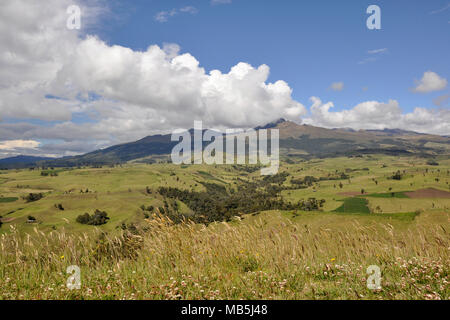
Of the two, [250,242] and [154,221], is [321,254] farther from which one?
[154,221]

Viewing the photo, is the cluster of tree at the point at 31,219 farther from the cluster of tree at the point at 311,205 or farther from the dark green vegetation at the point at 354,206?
the dark green vegetation at the point at 354,206

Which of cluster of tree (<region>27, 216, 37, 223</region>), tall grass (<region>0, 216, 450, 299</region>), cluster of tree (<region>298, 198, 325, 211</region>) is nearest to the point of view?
tall grass (<region>0, 216, 450, 299</region>)

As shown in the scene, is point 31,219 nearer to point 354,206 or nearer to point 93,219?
point 93,219

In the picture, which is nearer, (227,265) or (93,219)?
(227,265)

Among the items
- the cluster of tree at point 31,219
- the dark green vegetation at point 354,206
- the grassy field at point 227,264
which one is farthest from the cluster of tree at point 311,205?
the cluster of tree at point 31,219

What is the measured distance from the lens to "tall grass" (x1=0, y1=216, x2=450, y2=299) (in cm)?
481

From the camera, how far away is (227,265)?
687 cm

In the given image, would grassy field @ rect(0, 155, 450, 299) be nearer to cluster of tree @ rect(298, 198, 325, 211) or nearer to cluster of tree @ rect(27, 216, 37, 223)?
cluster of tree @ rect(298, 198, 325, 211)

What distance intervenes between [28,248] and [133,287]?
5130mm

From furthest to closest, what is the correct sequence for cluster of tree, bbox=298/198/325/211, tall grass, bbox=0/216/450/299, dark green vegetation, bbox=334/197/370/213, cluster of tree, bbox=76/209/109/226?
cluster of tree, bbox=298/198/325/211 → dark green vegetation, bbox=334/197/370/213 → cluster of tree, bbox=76/209/109/226 → tall grass, bbox=0/216/450/299

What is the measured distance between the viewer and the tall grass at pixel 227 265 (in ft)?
15.8

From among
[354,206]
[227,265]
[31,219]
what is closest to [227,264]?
[227,265]

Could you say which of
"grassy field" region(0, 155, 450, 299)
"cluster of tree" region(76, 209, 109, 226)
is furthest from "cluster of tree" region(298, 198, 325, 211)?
"grassy field" region(0, 155, 450, 299)

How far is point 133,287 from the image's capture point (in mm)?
5234
